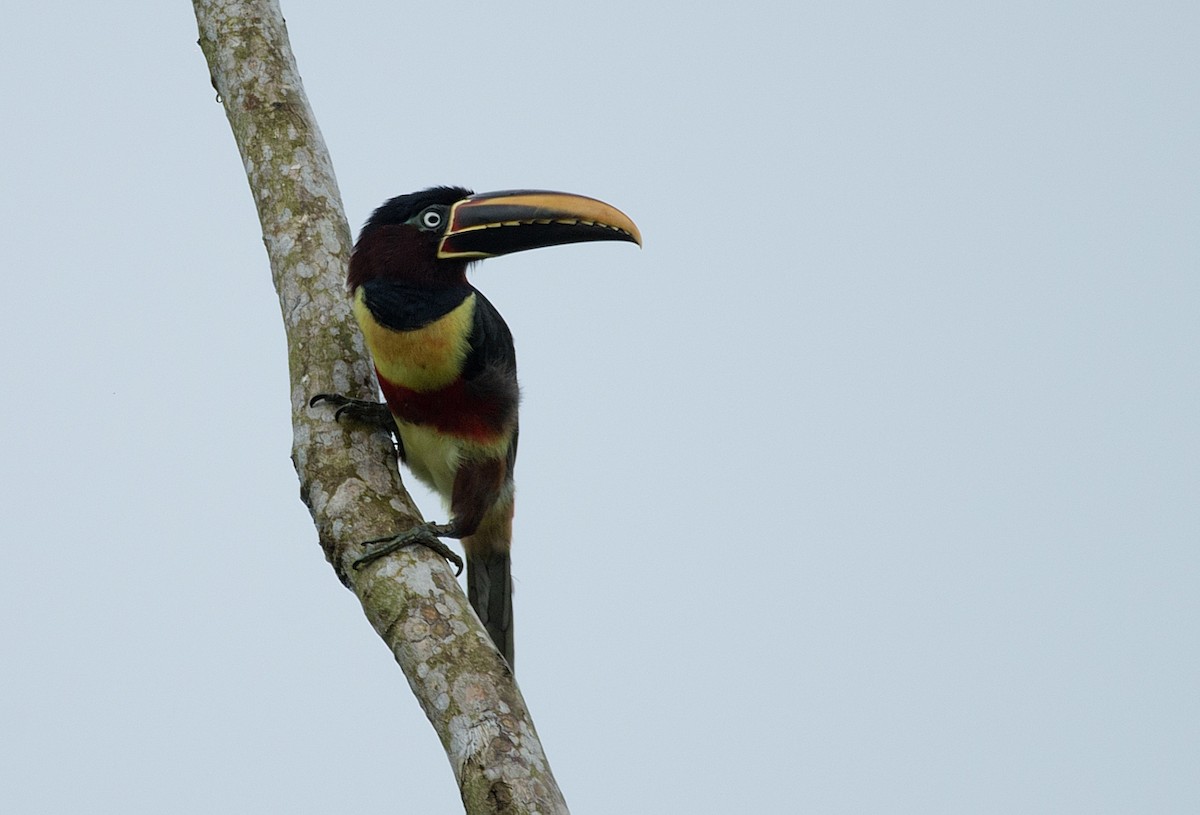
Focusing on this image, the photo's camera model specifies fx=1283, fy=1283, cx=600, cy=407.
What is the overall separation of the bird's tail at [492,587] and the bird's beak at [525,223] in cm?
126

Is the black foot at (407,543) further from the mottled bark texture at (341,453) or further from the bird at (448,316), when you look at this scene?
the bird at (448,316)

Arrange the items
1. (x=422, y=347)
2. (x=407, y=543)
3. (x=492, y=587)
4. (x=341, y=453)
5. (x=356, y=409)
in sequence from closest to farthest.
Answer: (x=407, y=543), (x=341, y=453), (x=356, y=409), (x=422, y=347), (x=492, y=587)

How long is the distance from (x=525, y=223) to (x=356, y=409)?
2.52 ft

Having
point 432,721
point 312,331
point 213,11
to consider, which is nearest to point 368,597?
point 432,721

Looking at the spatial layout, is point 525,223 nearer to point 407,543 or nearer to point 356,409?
point 356,409

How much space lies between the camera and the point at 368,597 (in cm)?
323

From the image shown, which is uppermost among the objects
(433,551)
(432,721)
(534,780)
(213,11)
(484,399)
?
(213,11)

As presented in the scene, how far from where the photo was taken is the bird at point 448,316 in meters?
3.90

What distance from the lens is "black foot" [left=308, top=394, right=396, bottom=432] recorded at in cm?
378

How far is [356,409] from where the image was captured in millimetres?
3811

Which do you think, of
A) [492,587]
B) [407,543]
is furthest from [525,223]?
[492,587]

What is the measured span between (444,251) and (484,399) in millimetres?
518

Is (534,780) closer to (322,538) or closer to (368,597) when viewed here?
(368,597)

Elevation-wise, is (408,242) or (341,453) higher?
(408,242)
